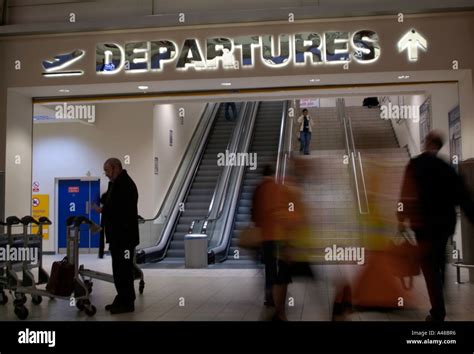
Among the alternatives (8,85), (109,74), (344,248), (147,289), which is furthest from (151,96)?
(344,248)

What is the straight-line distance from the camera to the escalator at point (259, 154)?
10.2 metres

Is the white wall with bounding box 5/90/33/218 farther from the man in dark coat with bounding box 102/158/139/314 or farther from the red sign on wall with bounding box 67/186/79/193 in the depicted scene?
the red sign on wall with bounding box 67/186/79/193

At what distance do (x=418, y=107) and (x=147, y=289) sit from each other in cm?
721

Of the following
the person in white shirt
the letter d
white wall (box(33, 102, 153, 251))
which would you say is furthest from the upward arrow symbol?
Result: the person in white shirt

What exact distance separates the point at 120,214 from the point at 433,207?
2.87m

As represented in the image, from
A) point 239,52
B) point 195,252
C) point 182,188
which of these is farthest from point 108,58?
point 182,188

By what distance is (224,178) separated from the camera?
36.9 feet

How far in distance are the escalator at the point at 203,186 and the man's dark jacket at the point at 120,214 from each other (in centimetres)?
486

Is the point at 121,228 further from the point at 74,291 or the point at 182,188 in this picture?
the point at 182,188

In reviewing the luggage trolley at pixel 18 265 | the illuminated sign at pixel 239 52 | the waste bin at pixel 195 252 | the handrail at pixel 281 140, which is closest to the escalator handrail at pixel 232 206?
the waste bin at pixel 195 252

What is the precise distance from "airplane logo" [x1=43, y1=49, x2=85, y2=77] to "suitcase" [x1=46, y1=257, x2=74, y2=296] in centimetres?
301

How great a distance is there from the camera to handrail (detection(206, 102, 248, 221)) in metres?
10.4
